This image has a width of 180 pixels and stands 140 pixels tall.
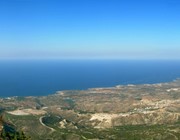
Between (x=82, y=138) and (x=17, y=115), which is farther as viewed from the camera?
(x=17, y=115)

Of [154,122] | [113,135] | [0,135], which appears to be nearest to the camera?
[0,135]

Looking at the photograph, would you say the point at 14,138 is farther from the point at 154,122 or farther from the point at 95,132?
the point at 154,122

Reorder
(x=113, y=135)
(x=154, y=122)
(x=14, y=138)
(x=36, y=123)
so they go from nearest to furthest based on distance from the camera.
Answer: (x=14, y=138) < (x=113, y=135) < (x=36, y=123) < (x=154, y=122)

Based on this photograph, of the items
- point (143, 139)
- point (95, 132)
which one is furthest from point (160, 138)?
point (95, 132)

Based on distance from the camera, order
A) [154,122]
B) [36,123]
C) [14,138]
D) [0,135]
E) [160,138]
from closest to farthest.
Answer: [0,135], [14,138], [160,138], [36,123], [154,122]

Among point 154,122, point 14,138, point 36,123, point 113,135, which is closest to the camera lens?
point 14,138

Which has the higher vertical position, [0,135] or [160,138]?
[0,135]

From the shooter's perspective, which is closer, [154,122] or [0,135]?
[0,135]

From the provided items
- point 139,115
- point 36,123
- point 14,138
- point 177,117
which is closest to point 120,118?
point 139,115

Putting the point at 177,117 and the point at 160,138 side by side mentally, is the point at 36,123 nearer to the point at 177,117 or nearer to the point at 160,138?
the point at 160,138
